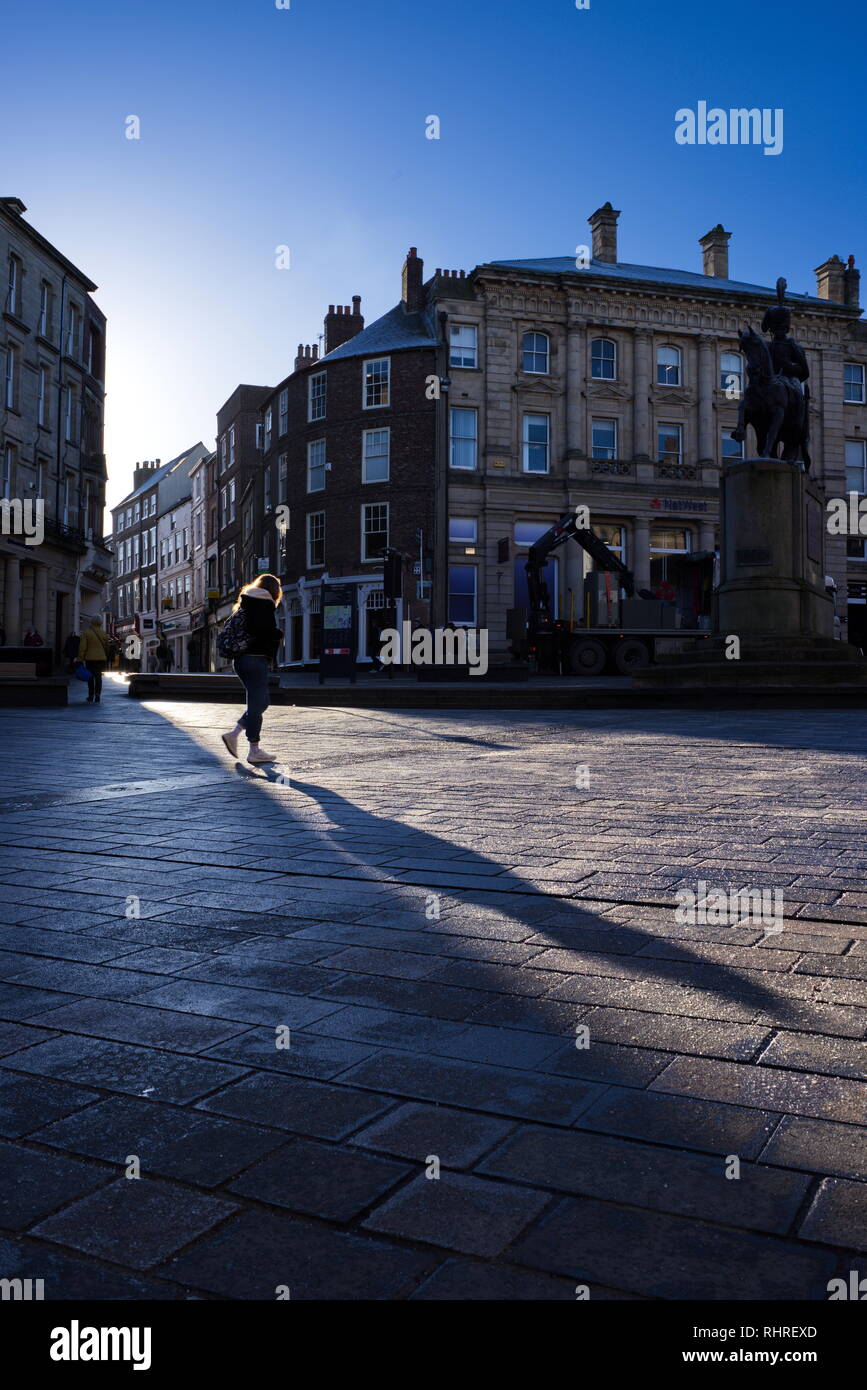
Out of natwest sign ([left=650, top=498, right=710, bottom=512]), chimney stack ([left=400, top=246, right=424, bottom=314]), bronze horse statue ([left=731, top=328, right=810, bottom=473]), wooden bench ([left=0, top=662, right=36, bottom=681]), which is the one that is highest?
chimney stack ([left=400, top=246, right=424, bottom=314])

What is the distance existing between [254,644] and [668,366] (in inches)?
1430

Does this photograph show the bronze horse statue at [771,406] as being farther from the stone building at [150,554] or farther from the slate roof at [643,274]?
the stone building at [150,554]

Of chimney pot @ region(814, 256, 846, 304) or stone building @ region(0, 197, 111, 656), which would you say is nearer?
stone building @ region(0, 197, 111, 656)

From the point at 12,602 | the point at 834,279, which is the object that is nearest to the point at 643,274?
the point at 834,279

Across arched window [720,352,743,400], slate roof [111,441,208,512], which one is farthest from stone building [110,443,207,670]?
arched window [720,352,743,400]

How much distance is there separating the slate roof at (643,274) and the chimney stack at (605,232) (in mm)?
367

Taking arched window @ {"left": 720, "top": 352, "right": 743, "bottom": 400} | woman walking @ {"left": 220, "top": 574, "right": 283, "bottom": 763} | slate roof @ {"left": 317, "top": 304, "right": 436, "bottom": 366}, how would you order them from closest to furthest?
1. woman walking @ {"left": 220, "top": 574, "right": 283, "bottom": 763}
2. slate roof @ {"left": 317, "top": 304, "right": 436, "bottom": 366}
3. arched window @ {"left": 720, "top": 352, "right": 743, "bottom": 400}

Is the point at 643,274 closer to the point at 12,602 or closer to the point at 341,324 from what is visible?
the point at 341,324

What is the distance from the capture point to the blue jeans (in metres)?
9.72

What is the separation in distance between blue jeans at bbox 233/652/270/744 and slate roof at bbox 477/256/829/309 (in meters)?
33.2

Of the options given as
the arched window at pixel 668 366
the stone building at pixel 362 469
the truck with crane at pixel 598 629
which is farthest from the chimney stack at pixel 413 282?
the truck with crane at pixel 598 629

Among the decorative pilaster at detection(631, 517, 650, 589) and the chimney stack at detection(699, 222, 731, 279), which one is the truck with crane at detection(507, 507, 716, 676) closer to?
the decorative pilaster at detection(631, 517, 650, 589)

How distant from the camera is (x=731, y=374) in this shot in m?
42.8
